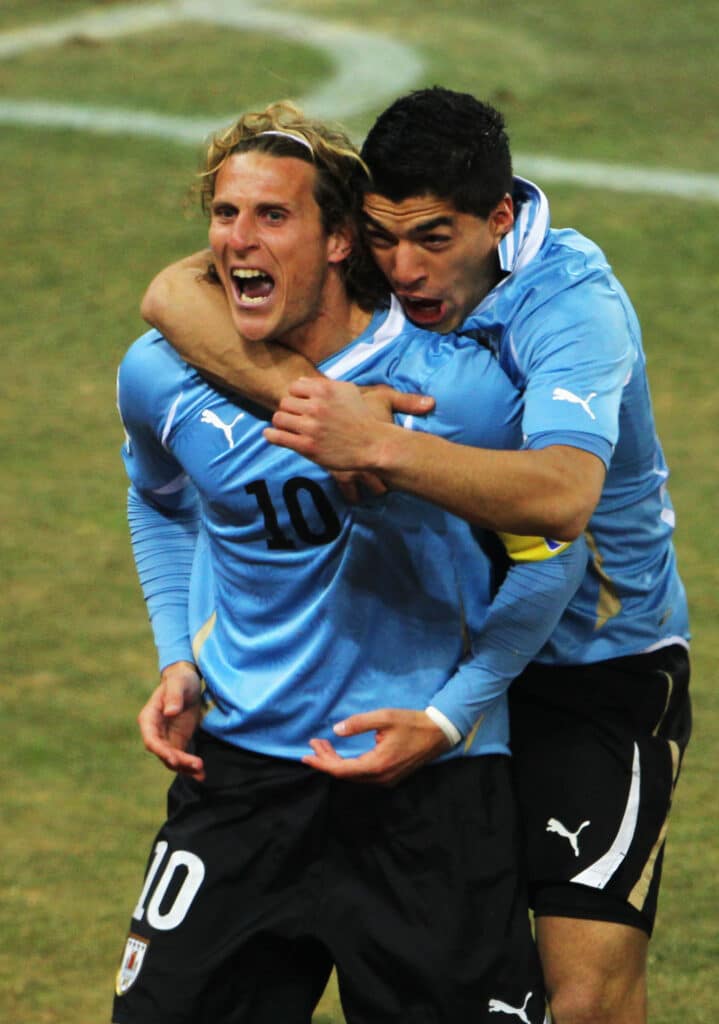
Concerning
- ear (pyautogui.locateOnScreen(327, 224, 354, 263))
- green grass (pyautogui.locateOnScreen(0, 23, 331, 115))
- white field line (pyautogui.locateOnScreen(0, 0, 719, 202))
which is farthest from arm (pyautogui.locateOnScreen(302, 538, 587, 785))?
green grass (pyautogui.locateOnScreen(0, 23, 331, 115))

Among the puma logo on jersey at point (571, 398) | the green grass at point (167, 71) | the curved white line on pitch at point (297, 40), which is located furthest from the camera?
the green grass at point (167, 71)

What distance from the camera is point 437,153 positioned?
11.9 feet

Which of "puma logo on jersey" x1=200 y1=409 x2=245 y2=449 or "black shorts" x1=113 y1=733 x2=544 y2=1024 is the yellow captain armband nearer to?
"black shorts" x1=113 y1=733 x2=544 y2=1024

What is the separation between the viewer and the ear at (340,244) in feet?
11.8

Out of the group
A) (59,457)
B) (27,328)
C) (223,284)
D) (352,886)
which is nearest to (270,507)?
(223,284)

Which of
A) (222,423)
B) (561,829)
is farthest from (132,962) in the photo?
(222,423)

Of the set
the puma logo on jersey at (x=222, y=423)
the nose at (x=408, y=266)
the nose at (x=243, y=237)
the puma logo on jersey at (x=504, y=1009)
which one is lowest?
the puma logo on jersey at (x=504, y=1009)

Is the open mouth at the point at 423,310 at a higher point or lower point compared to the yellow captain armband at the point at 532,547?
higher

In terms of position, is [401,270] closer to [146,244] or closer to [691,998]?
[691,998]

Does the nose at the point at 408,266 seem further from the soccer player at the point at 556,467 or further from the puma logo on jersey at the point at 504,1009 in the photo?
the puma logo on jersey at the point at 504,1009

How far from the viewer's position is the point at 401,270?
11.8 ft

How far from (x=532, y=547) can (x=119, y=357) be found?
7.79 metres

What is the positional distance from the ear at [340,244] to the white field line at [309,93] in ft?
32.9

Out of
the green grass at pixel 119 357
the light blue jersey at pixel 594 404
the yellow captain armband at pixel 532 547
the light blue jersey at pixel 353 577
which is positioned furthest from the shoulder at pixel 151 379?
the green grass at pixel 119 357
